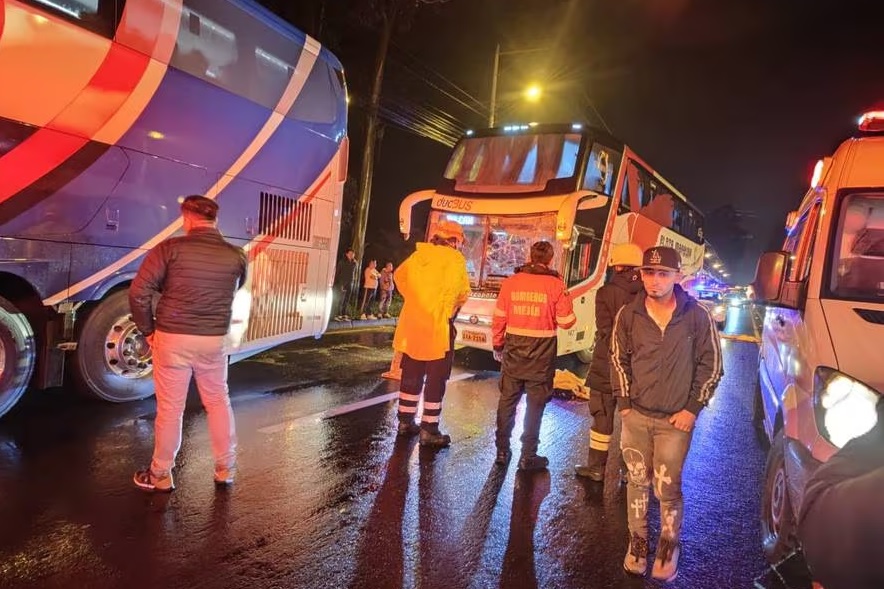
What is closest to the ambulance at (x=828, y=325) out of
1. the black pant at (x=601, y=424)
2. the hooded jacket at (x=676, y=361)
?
the hooded jacket at (x=676, y=361)

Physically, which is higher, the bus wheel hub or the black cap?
the black cap

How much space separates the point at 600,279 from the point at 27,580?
8.87 metres

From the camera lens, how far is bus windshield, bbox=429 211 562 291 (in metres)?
9.80

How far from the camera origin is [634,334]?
126 inches

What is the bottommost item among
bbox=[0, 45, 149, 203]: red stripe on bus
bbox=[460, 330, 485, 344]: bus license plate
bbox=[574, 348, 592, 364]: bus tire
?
bbox=[574, 348, 592, 364]: bus tire

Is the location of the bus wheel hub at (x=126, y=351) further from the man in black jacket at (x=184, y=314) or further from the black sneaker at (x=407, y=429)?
the black sneaker at (x=407, y=429)

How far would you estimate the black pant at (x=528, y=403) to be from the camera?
475 centimetres

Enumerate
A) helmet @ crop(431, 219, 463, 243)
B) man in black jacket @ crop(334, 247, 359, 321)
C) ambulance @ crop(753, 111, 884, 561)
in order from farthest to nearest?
man in black jacket @ crop(334, 247, 359, 321) < helmet @ crop(431, 219, 463, 243) < ambulance @ crop(753, 111, 884, 561)

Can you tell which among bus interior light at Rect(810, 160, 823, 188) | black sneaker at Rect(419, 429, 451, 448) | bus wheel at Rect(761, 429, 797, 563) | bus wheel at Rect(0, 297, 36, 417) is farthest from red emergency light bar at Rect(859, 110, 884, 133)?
bus wheel at Rect(0, 297, 36, 417)

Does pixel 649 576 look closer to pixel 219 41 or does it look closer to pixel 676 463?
pixel 676 463

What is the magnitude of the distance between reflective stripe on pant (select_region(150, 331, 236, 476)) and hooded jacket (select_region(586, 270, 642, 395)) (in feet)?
8.74

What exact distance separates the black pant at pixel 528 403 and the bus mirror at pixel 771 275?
1685 millimetres

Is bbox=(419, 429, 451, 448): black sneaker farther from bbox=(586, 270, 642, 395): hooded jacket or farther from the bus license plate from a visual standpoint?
the bus license plate

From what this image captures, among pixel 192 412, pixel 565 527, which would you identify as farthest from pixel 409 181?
pixel 565 527
